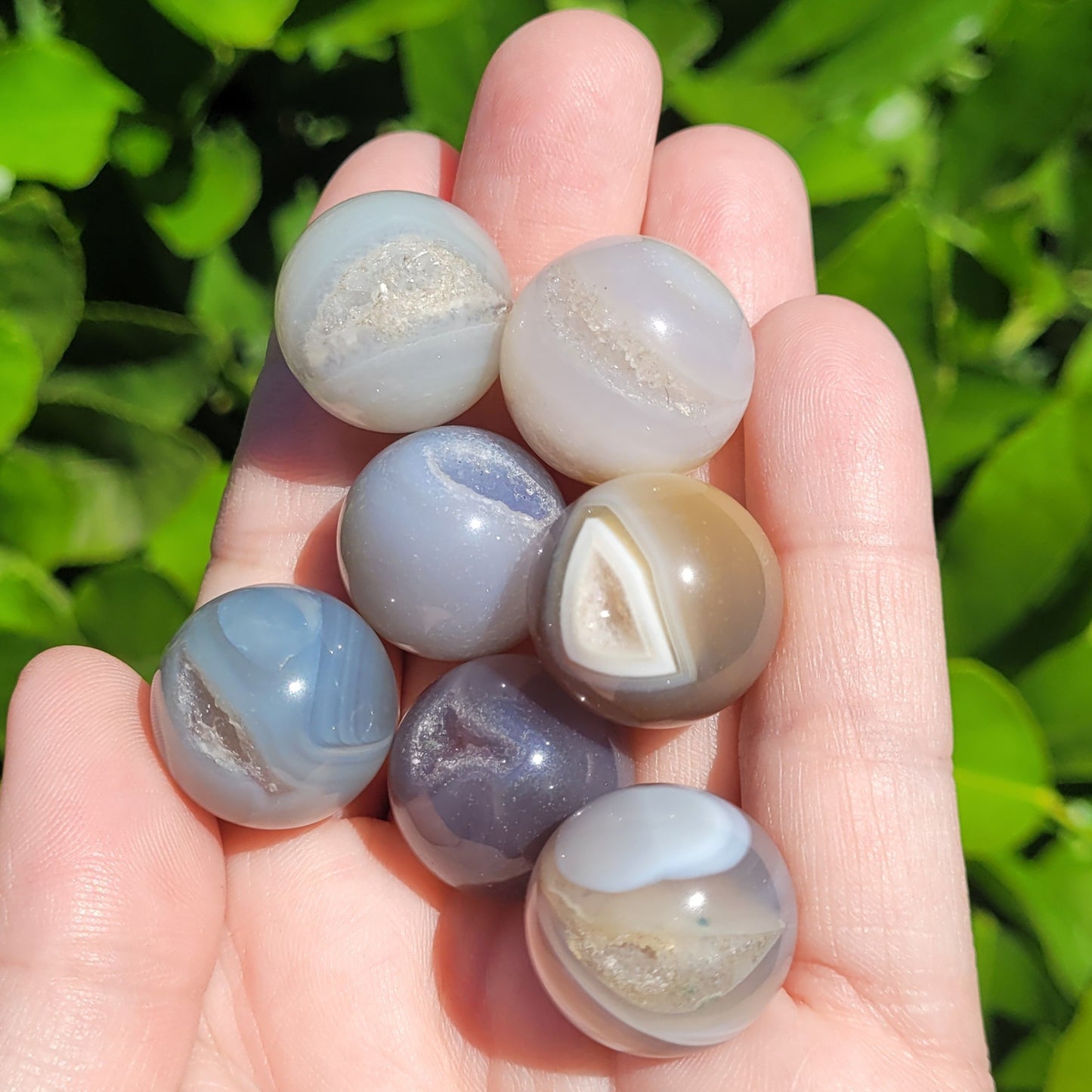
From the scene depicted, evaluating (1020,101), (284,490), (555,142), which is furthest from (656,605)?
(1020,101)

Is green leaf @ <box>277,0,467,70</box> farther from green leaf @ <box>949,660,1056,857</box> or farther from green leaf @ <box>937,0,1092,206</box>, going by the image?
green leaf @ <box>949,660,1056,857</box>

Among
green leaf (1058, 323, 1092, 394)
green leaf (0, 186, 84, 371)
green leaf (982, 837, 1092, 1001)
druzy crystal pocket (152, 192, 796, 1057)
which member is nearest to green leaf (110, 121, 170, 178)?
green leaf (0, 186, 84, 371)

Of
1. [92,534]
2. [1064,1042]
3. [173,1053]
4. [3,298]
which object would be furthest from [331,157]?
[1064,1042]

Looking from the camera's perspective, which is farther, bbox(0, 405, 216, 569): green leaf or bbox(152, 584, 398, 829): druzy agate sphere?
bbox(0, 405, 216, 569): green leaf

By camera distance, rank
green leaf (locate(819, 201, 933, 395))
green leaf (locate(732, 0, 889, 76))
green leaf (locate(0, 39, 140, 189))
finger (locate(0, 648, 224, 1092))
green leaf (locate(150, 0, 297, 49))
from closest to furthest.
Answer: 1. finger (locate(0, 648, 224, 1092))
2. green leaf (locate(150, 0, 297, 49))
3. green leaf (locate(0, 39, 140, 189))
4. green leaf (locate(819, 201, 933, 395))
5. green leaf (locate(732, 0, 889, 76))

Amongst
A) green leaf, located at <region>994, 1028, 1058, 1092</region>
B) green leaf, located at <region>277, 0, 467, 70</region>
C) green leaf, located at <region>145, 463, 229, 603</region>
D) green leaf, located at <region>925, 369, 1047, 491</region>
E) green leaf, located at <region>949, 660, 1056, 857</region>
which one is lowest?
green leaf, located at <region>994, 1028, 1058, 1092</region>

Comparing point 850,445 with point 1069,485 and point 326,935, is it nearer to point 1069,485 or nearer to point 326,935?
point 1069,485

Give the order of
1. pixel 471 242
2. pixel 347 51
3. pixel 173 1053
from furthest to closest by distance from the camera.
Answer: pixel 347 51 < pixel 471 242 < pixel 173 1053

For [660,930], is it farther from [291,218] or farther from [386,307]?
[291,218]
